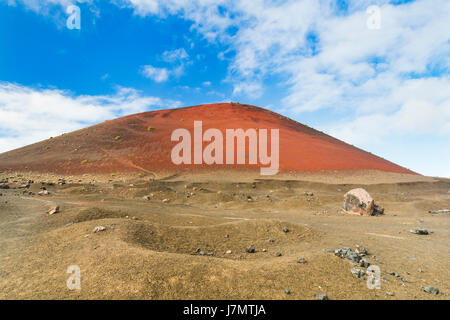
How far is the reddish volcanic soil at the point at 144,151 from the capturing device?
2728 cm

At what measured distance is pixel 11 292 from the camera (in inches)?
138

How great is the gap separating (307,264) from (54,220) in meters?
8.10

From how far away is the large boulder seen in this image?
479 inches

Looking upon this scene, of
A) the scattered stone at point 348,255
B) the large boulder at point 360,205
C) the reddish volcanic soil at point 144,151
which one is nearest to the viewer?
the scattered stone at point 348,255

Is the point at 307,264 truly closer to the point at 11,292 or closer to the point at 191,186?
the point at 11,292

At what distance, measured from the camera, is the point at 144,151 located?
99.5 feet

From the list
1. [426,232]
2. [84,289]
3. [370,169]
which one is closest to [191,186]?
[426,232]
